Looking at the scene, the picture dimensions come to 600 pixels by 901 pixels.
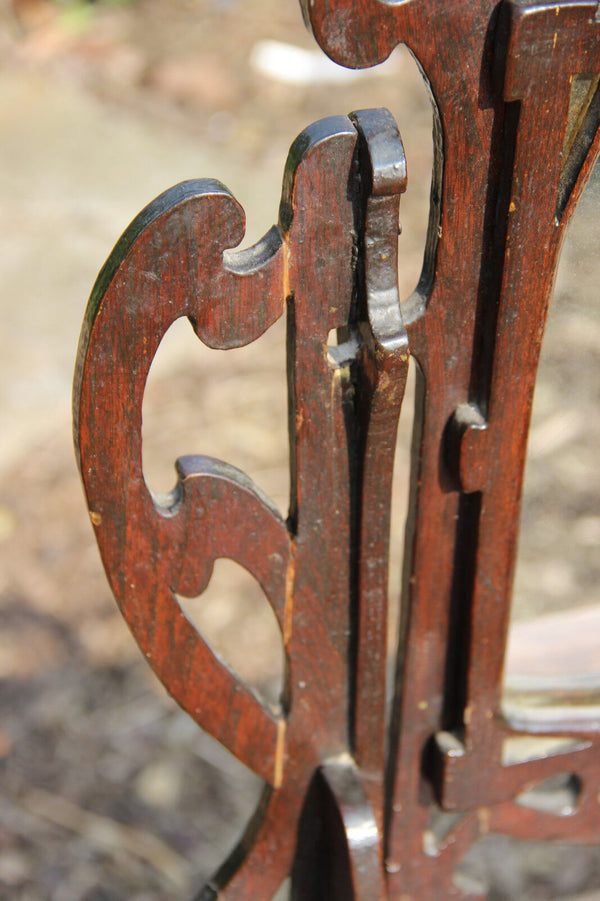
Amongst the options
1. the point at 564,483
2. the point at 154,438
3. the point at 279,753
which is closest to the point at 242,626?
the point at 154,438

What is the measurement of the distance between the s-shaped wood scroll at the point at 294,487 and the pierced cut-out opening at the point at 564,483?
0.54ft

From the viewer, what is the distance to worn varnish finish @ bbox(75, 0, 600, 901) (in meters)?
0.58

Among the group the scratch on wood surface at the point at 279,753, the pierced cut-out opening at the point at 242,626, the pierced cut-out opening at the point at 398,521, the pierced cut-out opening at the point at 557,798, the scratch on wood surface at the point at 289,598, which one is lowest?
the pierced cut-out opening at the point at 242,626

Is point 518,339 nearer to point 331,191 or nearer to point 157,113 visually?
point 331,191

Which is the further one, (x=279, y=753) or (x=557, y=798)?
(x=557, y=798)

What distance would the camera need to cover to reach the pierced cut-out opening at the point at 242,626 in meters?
1.80

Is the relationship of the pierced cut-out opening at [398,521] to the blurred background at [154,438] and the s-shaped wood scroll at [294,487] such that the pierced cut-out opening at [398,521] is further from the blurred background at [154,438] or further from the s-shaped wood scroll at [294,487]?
the s-shaped wood scroll at [294,487]

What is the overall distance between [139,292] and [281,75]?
3177mm

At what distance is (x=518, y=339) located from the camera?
681 mm

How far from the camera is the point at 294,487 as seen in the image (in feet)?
2.38

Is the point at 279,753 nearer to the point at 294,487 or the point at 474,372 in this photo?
the point at 294,487

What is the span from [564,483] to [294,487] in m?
0.71

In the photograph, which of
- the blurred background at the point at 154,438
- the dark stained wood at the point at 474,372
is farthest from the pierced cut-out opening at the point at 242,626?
the dark stained wood at the point at 474,372

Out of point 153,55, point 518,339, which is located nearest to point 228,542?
point 518,339
